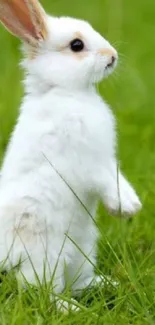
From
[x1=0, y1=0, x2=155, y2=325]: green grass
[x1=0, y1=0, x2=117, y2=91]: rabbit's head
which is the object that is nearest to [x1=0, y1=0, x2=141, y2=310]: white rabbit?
[x1=0, y1=0, x2=117, y2=91]: rabbit's head

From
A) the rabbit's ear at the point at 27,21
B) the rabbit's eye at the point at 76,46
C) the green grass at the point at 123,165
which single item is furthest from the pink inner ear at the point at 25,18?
the green grass at the point at 123,165

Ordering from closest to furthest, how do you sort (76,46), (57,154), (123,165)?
(57,154) < (76,46) < (123,165)

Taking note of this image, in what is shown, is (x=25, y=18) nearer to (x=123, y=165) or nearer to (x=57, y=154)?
(x=57, y=154)

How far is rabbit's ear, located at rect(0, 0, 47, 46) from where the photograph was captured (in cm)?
516

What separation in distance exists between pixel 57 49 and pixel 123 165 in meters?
2.15

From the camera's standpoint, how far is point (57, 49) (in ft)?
16.9

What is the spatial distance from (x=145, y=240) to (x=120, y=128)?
226cm

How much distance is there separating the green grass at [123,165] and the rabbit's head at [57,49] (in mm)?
459

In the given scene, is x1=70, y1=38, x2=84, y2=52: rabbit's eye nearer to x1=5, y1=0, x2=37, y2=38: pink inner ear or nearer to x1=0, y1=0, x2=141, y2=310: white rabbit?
x1=0, y1=0, x2=141, y2=310: white rabbit

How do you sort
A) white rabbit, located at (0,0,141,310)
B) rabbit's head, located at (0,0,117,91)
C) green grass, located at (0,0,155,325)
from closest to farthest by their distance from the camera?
green grass, located at (0,0,155,325) < white rabbit, located at (0,0,141,310) < rabbit's head, located at (0,0,117,91)

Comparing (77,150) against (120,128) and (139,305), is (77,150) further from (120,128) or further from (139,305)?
(120,128)

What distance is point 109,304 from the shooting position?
16.0 feet

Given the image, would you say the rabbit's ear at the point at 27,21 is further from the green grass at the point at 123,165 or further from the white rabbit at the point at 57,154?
the green grass at the point at 123,165

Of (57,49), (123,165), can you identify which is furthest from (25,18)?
(123,165)
